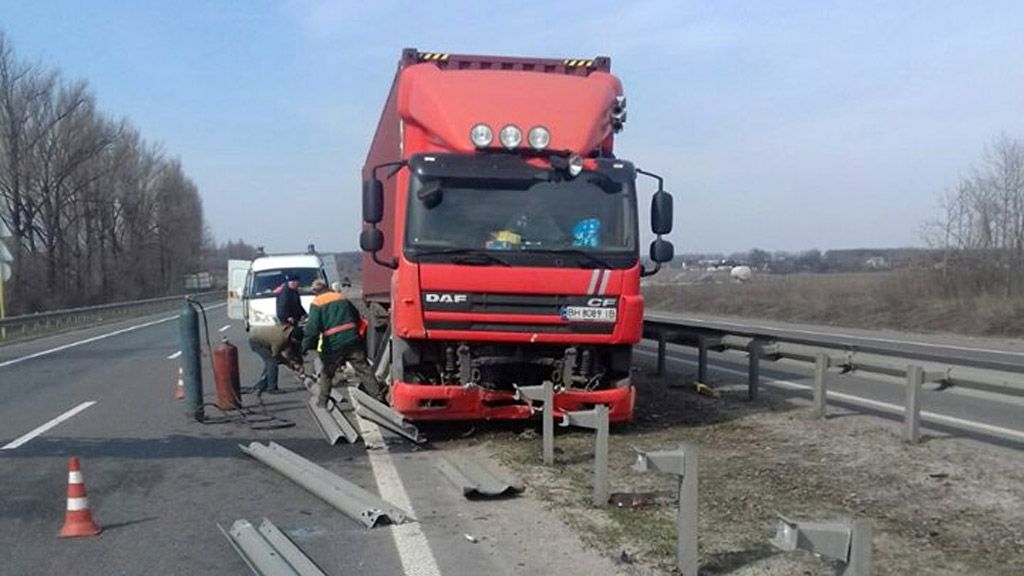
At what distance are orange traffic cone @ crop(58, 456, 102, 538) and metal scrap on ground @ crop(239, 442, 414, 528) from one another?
1.73m

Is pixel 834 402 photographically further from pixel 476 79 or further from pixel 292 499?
pixel 292 499

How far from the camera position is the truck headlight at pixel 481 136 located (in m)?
11.1

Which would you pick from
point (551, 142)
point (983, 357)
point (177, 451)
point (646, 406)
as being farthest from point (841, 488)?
point (983, 357)

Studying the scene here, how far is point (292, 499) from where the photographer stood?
870cm

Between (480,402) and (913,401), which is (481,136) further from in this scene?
(913,401)

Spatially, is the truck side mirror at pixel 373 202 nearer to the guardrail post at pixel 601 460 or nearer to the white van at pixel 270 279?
the guardrail post at pixel 601 460

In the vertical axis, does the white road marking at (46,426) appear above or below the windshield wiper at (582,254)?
below

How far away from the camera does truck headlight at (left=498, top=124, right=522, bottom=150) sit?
1109 centimetres

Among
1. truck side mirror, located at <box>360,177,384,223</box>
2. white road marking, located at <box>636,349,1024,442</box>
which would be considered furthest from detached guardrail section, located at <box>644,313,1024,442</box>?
truck side mirror, located at <box>360,177,384,223</box>

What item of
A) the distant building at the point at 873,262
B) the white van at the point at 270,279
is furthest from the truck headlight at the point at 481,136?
the distant building at the point at 873,262

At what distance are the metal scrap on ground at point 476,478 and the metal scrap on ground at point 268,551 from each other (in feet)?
5.74

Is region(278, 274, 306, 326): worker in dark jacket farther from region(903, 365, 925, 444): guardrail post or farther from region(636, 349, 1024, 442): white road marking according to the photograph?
region(903, 365, 925, 444): guardrail post

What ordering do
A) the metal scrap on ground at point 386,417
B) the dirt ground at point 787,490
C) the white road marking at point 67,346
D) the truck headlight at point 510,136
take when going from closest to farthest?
the dirt ground at point 787,490 < the truck headlight at point 510,136 < the metal scrap on ground at point 386,417 < the white road marking at point 67,346

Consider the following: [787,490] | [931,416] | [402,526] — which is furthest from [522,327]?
[931,416]
